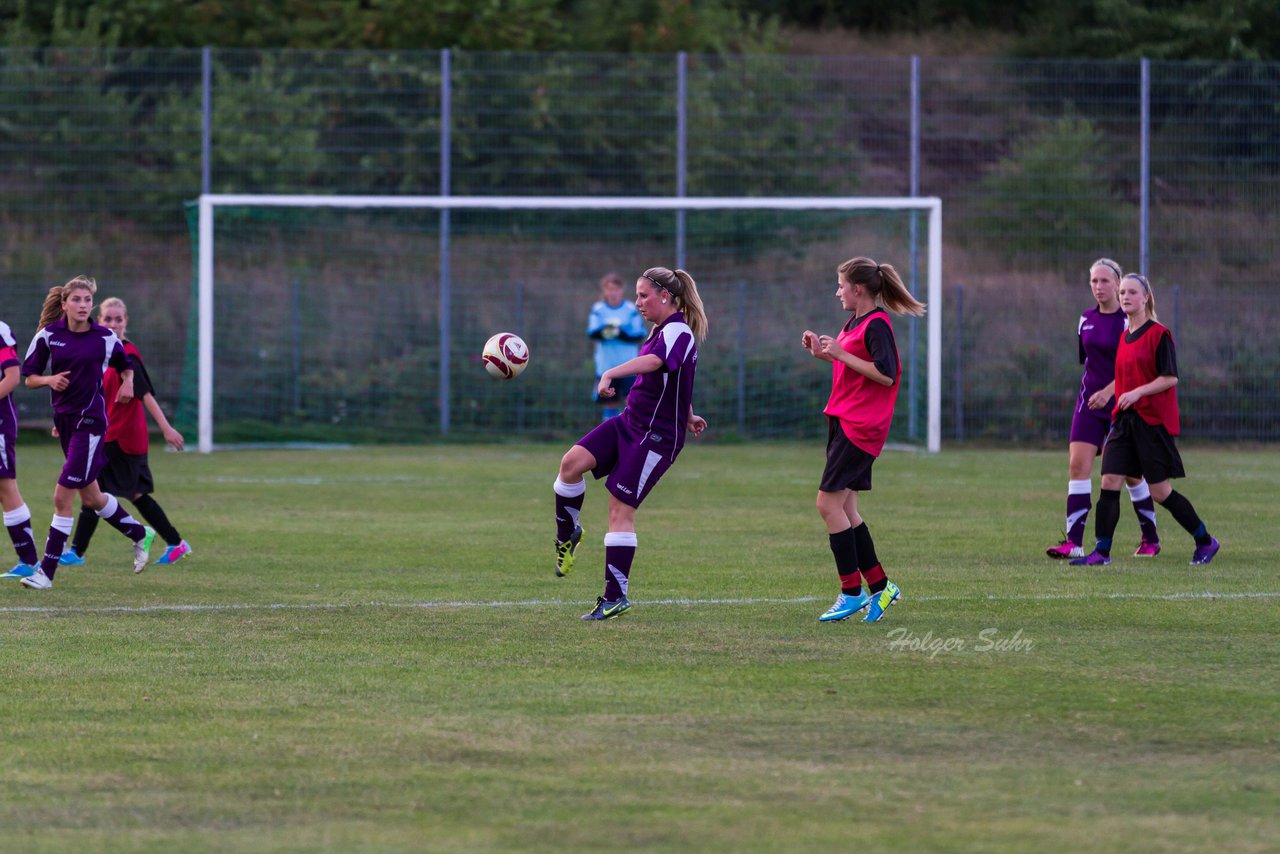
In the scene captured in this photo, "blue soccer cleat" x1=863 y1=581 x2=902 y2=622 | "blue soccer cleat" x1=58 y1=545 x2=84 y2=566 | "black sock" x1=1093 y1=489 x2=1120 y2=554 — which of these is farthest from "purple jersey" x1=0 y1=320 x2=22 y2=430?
"black sock" x1=1093 y1=489 x2=1120 y2=554

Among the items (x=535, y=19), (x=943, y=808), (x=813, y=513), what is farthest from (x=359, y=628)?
(x=535, y=19)

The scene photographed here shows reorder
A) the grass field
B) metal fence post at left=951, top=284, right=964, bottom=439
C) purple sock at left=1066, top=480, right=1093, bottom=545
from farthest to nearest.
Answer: metal fence post at left=951, top=284, right=964, bottom=439 → purple sock at left=1066, top=480, right=1093, bottom=545 → the grass field

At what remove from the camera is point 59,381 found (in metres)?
9.96

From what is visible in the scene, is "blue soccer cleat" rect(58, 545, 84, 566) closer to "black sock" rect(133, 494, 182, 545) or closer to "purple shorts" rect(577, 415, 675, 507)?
"black sock" rect(133, 494, 182, 545)

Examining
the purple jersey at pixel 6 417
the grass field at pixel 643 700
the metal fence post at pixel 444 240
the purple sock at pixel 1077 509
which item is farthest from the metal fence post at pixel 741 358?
the purple jersey at pixel 6 417

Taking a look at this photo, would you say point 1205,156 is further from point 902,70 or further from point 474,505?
point 474,505

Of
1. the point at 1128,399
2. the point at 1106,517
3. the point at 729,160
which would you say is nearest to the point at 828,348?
the point at 1128,399

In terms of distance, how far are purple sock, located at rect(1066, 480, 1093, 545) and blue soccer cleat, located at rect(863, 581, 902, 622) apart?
2.89 m

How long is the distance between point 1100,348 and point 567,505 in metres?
4.47

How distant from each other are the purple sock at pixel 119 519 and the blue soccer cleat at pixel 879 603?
4727 millimetres

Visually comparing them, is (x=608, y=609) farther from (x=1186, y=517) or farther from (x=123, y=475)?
(x=1186, y=517)

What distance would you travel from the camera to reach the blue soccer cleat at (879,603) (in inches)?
Result: 332

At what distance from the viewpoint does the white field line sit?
29.1 ft

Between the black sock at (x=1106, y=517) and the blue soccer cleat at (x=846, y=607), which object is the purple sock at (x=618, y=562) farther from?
the black sock at (x=1106, y=517)
